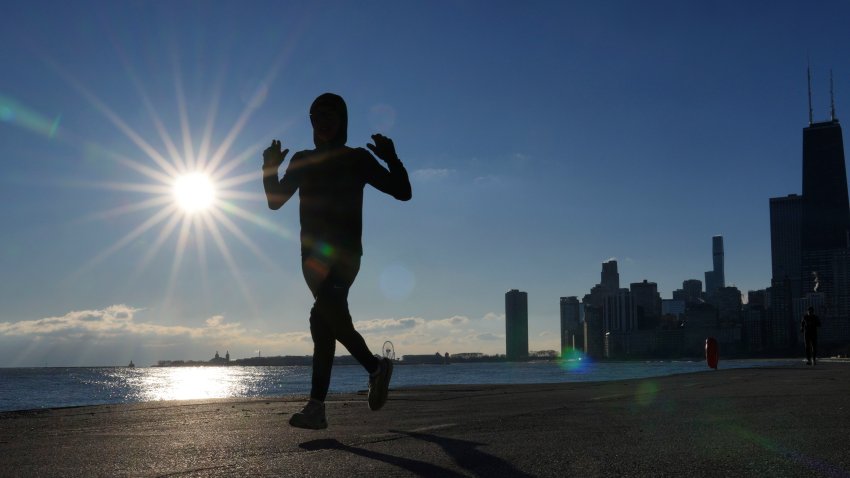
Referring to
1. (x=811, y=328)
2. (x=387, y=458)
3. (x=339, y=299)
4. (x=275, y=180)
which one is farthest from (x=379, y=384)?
(x=811, y=328)

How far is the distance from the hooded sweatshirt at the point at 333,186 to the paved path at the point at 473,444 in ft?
4.02

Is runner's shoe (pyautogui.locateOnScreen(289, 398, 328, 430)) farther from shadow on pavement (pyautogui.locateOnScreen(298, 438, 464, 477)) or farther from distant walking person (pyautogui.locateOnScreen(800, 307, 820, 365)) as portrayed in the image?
distant walking person (pyautogui.locateOnScreen(800, 307, 820, 365))

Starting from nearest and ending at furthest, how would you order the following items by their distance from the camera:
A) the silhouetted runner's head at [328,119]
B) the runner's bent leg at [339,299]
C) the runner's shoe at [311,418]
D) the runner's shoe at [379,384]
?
the runner's shoe at [311,418], the runner's bent leg at [339,299], the runner's shoe at [379,384], the silhouetted runner's head at [328,119]

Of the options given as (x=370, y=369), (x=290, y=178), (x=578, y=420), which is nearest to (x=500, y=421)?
(x=578, y=420)

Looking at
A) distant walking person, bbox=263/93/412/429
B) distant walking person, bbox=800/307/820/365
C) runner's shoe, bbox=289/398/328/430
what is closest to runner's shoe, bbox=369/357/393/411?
distant walking person, bbox=263/93/412/429

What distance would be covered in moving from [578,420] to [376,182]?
7.11ft

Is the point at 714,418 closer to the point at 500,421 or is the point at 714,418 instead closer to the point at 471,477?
the point at 500,421

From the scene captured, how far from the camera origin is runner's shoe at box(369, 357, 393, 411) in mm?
5133

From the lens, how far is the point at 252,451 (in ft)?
12.4

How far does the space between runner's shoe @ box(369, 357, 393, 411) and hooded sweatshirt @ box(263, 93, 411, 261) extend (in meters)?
0.81

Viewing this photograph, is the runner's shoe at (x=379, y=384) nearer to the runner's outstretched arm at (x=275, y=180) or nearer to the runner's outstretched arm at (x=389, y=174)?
the runner's outstretched arm at (x=389, y=174)

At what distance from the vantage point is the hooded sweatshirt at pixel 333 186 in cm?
493

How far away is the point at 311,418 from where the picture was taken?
478cm

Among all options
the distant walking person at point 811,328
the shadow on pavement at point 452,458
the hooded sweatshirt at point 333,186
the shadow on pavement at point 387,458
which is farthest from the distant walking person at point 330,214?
the distant walking person at point 811,328
